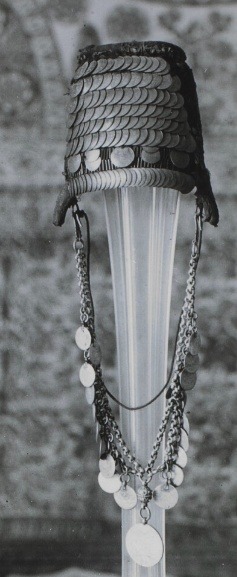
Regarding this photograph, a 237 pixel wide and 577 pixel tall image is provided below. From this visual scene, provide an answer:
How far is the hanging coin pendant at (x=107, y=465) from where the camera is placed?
1.29 m

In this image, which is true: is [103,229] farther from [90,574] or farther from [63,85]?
[90,574]

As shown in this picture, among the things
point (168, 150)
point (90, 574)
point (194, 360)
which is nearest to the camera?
point (168, 150)

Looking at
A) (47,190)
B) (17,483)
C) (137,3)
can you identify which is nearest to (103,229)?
(47,190)

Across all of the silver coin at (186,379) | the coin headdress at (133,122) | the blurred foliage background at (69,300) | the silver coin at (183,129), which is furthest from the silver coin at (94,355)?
the blurred foliage background at (69,300)

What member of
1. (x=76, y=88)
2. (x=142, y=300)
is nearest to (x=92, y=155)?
(x=76, y=88)

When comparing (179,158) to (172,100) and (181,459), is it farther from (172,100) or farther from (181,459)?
(181,459)

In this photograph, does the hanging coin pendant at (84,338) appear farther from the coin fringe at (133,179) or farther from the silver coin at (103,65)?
the silver coin at (103,65)

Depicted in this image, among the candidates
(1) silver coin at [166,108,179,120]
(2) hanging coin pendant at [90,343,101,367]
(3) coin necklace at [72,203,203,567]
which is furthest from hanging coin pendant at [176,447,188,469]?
(1) silver coin at [166,108,179,120]

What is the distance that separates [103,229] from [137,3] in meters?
0.54

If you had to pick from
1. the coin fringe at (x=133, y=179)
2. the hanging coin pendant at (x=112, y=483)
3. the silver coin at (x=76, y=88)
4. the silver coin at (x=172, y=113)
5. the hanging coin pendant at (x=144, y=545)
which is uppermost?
the silver coin at (x=76, y=88)

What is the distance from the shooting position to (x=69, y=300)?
1878mm

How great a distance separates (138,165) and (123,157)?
0.08ft

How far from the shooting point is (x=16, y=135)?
6.13 ft

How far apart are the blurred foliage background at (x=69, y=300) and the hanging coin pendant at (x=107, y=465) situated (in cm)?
56
